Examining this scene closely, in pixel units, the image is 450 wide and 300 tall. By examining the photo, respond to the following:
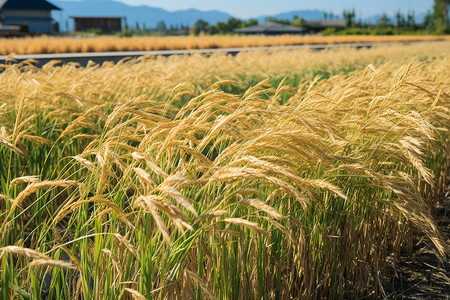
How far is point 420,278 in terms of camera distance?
232cm

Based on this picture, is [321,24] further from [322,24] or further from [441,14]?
[441,14]

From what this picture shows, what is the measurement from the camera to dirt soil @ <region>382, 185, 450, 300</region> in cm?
213

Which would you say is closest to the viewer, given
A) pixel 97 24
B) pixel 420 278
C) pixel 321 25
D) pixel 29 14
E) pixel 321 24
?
pixel 420 278

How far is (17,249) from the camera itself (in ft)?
3.31

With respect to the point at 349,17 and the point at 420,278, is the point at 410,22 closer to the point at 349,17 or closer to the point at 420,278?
the point at 349,17

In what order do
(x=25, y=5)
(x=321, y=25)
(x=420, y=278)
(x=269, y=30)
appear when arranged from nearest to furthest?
(x=420, y=278) → (x=25, y=5) → (x=269, y=30) → (x=321, y=25)

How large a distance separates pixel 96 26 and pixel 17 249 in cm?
5648

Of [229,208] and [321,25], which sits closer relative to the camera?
[229,208]

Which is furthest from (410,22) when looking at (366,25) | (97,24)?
(97,24)

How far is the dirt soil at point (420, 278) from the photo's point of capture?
2.13 metres

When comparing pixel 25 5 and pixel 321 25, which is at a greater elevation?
pixel 321 25

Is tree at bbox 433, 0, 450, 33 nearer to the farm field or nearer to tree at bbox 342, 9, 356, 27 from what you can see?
tree at bbox 342, 9, 356, 27

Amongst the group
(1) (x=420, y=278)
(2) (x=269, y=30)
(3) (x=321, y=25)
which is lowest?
(1) (x=420, y=278)

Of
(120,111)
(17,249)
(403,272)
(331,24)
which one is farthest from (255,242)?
(331,24)
